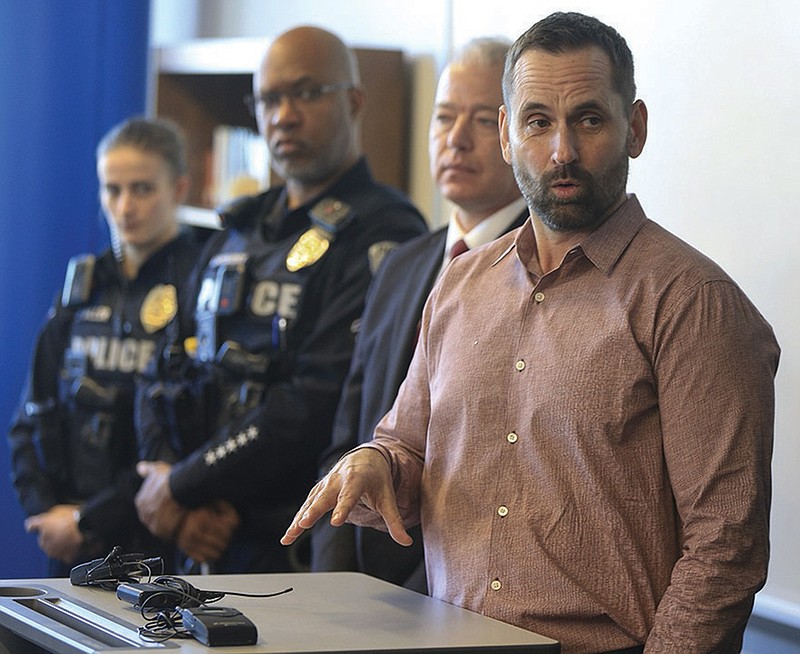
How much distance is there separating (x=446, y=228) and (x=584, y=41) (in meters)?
0.80

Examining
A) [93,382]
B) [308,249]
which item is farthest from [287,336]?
Answer: [93,382]

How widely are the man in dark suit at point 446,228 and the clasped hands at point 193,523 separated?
1.64 feet

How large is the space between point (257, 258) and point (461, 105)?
2.36 feet

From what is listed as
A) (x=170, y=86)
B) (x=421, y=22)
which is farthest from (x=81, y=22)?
(x=421, y=22)

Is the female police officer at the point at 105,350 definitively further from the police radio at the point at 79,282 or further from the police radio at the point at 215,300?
the police radio at the point at 215,300

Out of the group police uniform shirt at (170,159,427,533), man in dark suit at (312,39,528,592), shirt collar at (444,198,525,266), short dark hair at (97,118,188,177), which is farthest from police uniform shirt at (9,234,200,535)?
shirt collar at (444,198,525,266)

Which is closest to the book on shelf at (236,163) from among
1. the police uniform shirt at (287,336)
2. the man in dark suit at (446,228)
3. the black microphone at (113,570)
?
the police uniform shirt at (287,336)

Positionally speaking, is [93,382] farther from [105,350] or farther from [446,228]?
[446,228]

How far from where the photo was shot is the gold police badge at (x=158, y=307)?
3.16 meters

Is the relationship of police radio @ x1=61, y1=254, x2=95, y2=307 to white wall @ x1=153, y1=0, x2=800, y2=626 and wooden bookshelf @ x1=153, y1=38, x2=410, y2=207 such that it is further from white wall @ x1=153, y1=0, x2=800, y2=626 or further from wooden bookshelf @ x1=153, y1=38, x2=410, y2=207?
white wall @ x1=153, y1=0, x2=800, y2=626

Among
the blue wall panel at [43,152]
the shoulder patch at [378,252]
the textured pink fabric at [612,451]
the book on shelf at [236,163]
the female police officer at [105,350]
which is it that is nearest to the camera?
the textured pink fabric at [612,451]

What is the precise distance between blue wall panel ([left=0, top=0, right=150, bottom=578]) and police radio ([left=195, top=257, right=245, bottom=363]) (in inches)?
49.1

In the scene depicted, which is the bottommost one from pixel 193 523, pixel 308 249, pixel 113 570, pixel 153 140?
pixel 193 523

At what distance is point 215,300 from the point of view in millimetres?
2812
